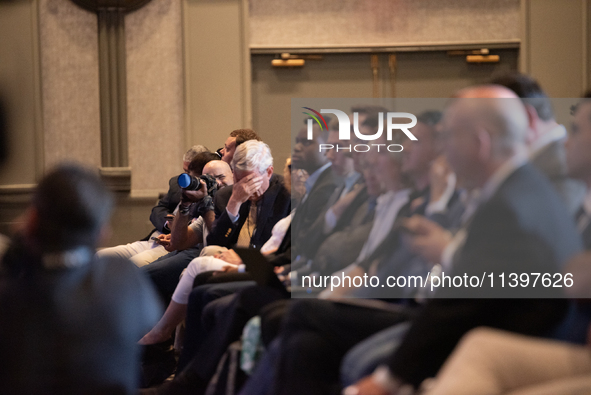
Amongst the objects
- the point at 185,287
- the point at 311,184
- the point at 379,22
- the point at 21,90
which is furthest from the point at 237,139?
the point at 21,90

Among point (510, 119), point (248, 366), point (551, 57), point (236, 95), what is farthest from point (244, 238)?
point (551, 57)

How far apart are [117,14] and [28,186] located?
178 centimetres

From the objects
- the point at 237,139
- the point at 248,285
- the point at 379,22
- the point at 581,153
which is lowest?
the point at 248,285

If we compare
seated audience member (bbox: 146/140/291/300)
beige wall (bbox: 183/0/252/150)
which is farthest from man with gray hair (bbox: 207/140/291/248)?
beige wall (bbox: 183/0/252/150)

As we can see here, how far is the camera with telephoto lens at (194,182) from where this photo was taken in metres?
3.07

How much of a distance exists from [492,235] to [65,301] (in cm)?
95

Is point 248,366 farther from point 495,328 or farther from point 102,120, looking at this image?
point 102,120

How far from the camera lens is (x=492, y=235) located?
4.32 feet

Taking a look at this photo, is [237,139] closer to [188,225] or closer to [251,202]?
[188,225]

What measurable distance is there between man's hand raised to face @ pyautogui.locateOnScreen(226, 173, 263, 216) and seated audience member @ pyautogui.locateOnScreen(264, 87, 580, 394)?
1564 millimetres

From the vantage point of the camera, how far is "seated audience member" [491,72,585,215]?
1.53m

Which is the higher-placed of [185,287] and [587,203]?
[587,203]

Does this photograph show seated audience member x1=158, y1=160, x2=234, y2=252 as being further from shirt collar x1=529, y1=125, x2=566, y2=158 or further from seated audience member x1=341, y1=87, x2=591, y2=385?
shirt collar x1=529, y1=125, x2=566, y2=158

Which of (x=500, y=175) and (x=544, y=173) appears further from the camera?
(x=544, y=173)
